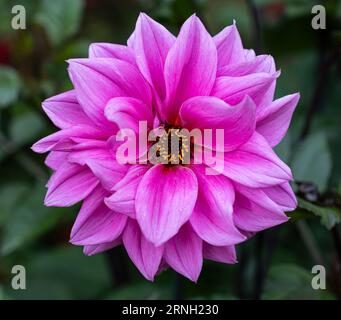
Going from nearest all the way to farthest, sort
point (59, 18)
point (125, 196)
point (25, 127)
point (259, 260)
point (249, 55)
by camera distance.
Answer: point (125, 196)
point (249, 55)
point (259, 260)
point (59, 18)
point (25, 127)

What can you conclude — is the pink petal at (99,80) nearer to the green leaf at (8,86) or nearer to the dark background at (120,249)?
the dark background at (120,249)

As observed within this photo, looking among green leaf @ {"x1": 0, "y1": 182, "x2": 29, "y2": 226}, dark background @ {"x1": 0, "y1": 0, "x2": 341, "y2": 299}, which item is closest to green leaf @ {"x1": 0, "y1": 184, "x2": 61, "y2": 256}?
dark background @ {"x1": 0, "y1": 0, "x2": 341, "y2": 299}

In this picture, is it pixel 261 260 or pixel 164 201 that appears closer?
pixel 164 201

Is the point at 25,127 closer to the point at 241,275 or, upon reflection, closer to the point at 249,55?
the point at 241,275

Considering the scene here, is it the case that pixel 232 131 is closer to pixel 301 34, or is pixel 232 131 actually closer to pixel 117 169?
pixel 117 169

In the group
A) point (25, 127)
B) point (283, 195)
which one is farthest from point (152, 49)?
point (25, 127)
